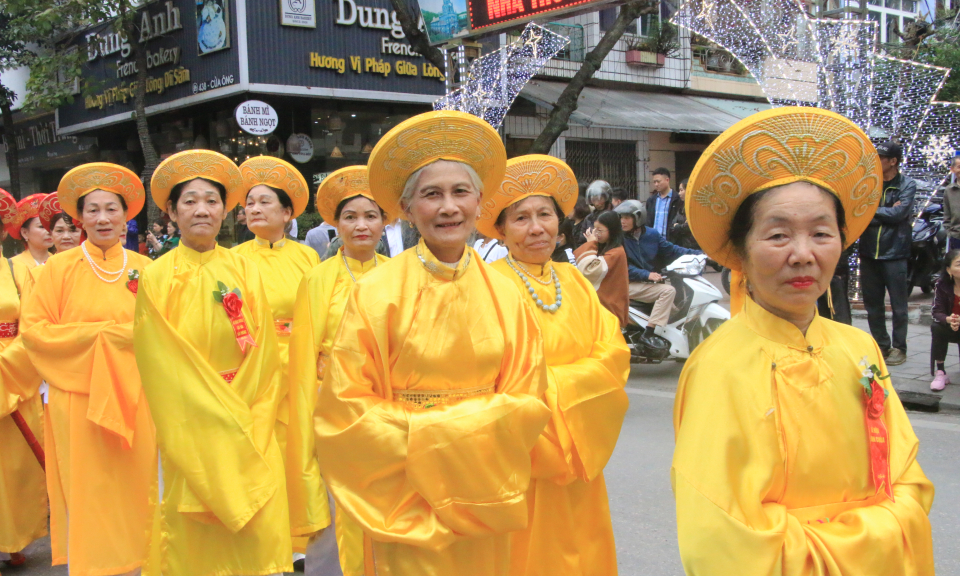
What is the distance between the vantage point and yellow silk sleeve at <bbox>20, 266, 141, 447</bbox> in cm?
415

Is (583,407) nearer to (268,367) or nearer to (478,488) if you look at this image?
(478,488)

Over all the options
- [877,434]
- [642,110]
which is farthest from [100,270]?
[642,110]

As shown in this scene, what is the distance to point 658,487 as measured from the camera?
16.9 ft

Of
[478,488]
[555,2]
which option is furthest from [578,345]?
[555,2]

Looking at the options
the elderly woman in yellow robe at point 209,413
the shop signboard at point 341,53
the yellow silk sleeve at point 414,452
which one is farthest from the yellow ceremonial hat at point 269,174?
the shop signboard at point 341,53

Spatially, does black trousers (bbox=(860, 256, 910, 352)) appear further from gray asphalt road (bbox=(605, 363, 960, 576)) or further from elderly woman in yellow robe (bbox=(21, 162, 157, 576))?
elderly woman in yellow robe (bbox=(21, 162, 157, 576))

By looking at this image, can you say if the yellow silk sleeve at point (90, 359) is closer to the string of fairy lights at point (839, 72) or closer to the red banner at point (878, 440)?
the red banner at point (878, 440)

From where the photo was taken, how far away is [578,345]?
3387 millimetres

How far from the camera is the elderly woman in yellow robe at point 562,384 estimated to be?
310 centimetres

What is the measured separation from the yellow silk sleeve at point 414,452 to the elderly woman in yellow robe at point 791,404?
1.92 feet

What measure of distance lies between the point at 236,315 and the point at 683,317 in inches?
213

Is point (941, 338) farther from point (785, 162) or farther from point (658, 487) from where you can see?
point (785, 162)

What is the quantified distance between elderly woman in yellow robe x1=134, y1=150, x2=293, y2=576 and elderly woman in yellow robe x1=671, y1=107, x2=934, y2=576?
226 cm

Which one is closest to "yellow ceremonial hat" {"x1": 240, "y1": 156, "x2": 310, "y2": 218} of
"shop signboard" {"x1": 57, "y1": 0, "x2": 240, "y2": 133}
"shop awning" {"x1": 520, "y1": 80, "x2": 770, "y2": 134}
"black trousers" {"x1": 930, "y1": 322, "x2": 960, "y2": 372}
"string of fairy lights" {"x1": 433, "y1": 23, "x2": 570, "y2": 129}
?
"black trousers" {"x1": 930, "y1": 322, "x2": 960, "y2": 372}
